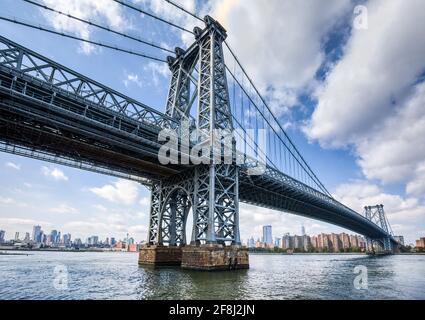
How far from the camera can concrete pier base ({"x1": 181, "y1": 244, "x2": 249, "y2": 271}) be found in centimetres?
2714

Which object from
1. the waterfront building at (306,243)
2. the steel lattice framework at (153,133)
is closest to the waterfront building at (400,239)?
the waterfront building at (306,243)

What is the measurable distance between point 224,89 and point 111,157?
54.3 ft

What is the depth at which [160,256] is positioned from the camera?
113 feet

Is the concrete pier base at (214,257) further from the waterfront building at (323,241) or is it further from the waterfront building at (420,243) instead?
the waterfront building at (420,243)

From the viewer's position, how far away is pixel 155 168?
34.1 m

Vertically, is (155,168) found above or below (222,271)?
above

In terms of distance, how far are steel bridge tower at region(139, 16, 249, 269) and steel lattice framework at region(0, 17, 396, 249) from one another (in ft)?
0.42

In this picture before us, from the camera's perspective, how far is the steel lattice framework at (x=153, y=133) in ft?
71.3

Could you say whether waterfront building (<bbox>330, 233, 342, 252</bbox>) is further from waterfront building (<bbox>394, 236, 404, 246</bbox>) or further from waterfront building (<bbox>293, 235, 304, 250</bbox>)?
waterfront building (<bbox>394, 236, 404, 246</bbox>)

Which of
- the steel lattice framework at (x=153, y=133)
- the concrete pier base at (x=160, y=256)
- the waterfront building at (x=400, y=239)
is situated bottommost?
the concrete pier base at (x=160, y=256)

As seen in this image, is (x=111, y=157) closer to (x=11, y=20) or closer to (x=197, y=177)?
(x=197, y=177)

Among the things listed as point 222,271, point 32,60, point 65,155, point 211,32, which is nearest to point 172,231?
point 222,271
